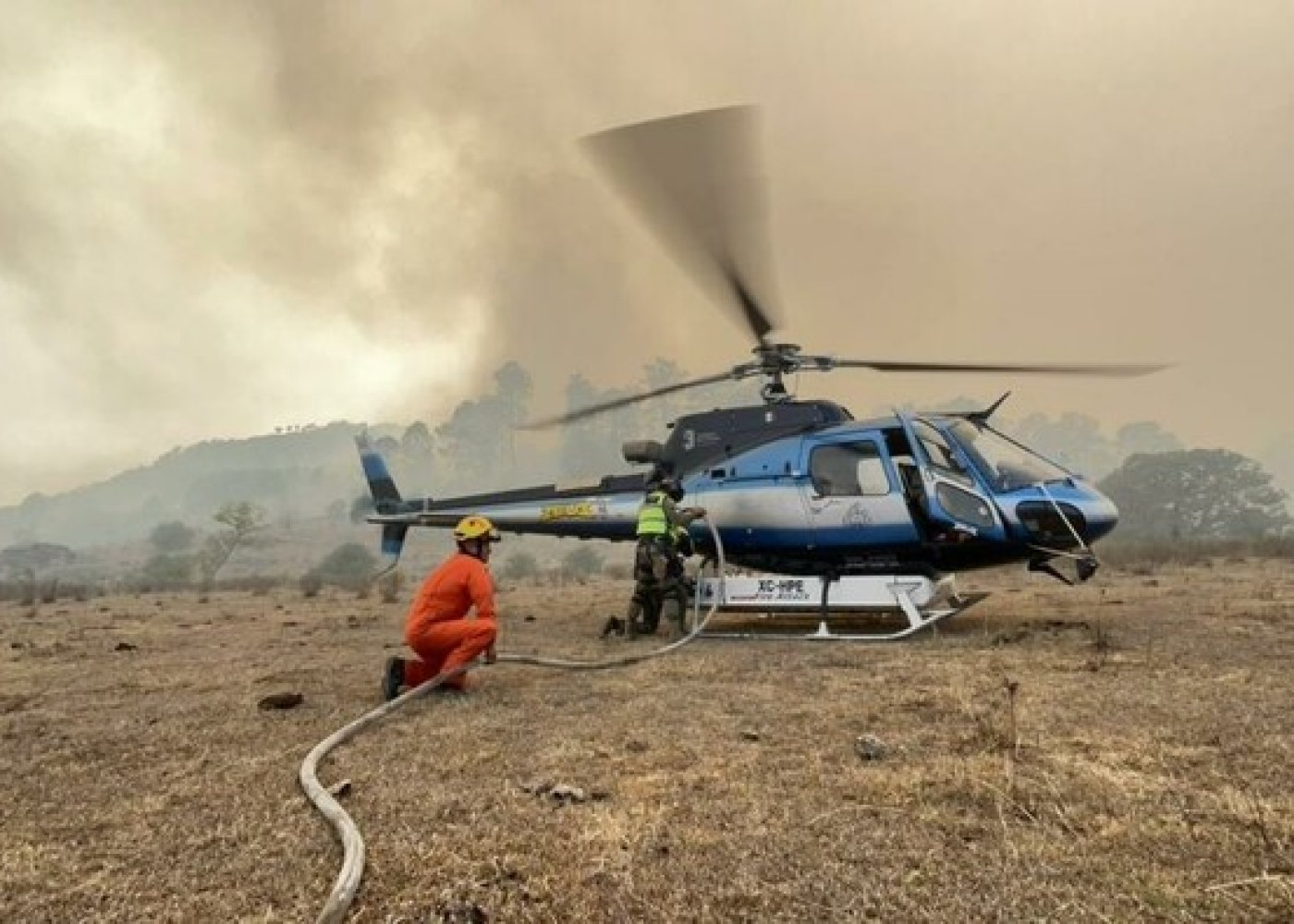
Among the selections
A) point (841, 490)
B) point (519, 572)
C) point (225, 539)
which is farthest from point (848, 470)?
point (225, 539)

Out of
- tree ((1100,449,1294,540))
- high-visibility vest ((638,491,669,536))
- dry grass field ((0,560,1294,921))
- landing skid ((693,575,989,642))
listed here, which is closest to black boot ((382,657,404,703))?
dry grass field ((0,560,1294,921))

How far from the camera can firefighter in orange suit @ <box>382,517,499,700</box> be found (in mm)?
6781

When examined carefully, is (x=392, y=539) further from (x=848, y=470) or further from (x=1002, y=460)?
(x=1002, y=460)

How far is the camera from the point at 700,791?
13.3ft

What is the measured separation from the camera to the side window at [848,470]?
10.1 metres

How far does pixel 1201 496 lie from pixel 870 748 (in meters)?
89.5

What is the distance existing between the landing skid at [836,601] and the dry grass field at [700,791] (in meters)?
1.38

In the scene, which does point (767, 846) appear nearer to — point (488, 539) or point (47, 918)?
point (47, 918)

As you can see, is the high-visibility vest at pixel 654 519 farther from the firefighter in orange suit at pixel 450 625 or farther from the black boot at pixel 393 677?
the black boot at pixel 393 677

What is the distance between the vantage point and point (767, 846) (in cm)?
329

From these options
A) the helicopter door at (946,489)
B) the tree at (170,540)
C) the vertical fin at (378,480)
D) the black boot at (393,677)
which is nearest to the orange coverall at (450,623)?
the black boot at (393,677)

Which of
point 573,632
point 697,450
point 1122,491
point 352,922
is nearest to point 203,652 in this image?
point 573,632

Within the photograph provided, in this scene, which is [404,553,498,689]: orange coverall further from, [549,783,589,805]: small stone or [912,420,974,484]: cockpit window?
[912,420,974,484]: cockpit window

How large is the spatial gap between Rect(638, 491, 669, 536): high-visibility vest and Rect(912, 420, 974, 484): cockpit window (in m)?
3.20
